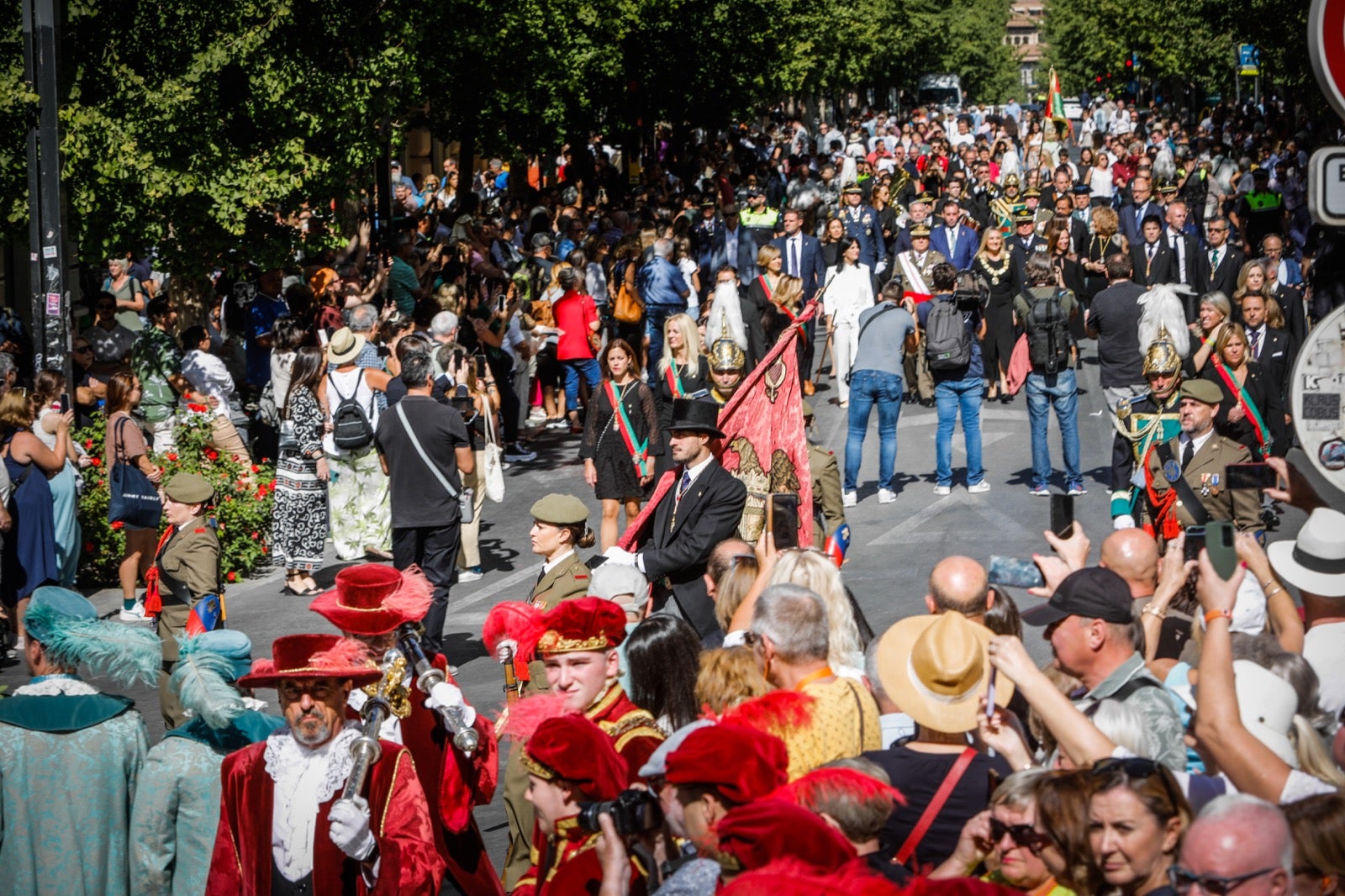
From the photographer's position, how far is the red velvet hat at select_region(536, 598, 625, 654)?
566 centimetres

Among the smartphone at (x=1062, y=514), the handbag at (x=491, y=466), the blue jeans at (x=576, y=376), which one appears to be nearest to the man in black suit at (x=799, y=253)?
the blue jeans at (x=576, y=376)

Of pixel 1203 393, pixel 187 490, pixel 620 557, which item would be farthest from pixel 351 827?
pixel 1203 393

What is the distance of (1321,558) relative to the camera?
20.2 ft

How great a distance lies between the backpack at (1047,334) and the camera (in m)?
13.6

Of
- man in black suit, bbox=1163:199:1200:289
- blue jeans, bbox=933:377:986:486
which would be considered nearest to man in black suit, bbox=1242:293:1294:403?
blue jeans, bbox=933:377:986:486

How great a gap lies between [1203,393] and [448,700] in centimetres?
551

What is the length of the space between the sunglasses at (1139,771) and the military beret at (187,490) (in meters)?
5.81

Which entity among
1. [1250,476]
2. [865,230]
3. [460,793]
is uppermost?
→ [865,230]

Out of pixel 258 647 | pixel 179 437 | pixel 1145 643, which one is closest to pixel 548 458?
pixel 179 437

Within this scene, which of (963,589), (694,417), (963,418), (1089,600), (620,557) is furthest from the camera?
(963,418)

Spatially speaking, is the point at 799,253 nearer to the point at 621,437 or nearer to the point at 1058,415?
the point at 1058,415

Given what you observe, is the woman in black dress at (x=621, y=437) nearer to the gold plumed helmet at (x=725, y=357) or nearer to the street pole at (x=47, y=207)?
the gold plumed helmet at (x=725, y=357)

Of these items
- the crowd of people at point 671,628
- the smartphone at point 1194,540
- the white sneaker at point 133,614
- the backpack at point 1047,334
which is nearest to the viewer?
the crowd of people at point 671,628

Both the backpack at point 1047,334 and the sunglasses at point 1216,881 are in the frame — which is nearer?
the sunglasses at point 1216,881
